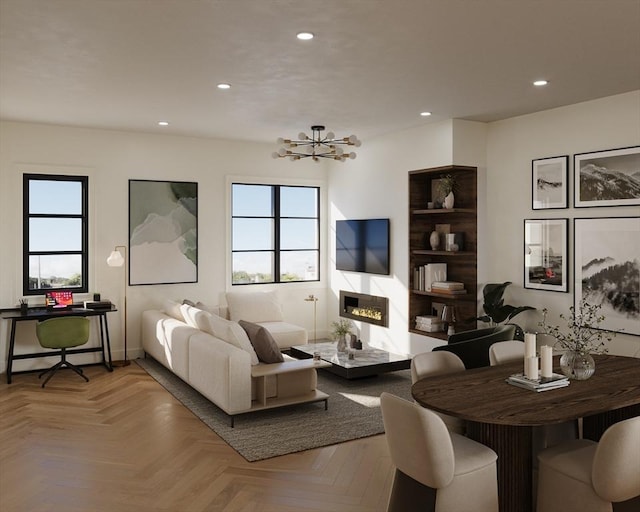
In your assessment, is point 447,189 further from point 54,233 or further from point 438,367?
point 54,233

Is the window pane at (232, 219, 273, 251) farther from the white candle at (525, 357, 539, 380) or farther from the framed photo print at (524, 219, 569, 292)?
the white candle at (525, 357, 539, 380)

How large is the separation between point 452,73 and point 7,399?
494 cm

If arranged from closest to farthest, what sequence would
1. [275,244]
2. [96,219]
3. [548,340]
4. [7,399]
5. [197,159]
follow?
[548,340]
[7,399]
[96,219]
[197,159]
[275,244]

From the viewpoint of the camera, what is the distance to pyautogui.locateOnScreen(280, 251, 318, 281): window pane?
8180mm

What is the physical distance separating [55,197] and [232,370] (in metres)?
3.60

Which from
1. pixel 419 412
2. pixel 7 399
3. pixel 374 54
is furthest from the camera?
pixel 7 399

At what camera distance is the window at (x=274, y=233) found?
7871 mm

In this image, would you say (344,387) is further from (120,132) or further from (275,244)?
(120,132)

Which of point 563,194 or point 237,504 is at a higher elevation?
point 563,194

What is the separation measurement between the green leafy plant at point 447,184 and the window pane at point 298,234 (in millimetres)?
2327

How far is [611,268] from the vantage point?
5.24 m

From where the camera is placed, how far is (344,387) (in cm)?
575

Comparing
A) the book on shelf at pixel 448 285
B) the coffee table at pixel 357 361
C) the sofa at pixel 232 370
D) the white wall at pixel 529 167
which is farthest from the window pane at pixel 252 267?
the white wall at pixel 529 167

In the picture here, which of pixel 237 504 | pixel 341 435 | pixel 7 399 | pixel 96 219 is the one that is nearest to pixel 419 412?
pixel 237 504
